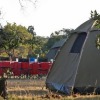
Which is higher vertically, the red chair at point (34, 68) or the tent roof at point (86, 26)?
the tent roof at point (86, 26)

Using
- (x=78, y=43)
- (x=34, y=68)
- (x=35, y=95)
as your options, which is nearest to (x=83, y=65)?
(x=78, y=43)

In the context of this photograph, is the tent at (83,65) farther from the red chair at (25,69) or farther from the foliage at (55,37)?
the foliage at (55,37)

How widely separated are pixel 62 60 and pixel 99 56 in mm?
1831

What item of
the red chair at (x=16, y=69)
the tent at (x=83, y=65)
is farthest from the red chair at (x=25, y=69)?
the tent at (x=83, y=65)

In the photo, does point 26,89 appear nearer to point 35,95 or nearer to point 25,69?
point 35,95

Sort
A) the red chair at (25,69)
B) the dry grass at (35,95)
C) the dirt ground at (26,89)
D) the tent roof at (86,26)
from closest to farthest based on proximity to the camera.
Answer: the dry grass at (35,95), the dirt ground at (26,89), the tent roof at (86,26), the red chair at (25,69)

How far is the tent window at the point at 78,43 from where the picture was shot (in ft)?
43.2

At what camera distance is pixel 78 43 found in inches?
529

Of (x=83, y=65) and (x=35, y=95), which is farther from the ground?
(x=83, y=65)

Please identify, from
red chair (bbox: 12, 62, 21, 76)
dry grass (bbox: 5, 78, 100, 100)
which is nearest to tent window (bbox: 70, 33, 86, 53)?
dry grass (bbox: 5, 78, 100, 100)

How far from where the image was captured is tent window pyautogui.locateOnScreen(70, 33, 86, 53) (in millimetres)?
13180

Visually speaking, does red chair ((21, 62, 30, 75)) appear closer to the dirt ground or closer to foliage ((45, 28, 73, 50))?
the dirt ground

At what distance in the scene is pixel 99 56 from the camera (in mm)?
12719

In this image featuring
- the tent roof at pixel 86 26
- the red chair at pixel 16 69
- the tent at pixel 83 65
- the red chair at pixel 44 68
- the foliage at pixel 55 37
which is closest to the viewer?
the tent at pixel 83 65
